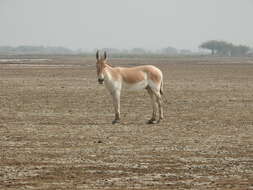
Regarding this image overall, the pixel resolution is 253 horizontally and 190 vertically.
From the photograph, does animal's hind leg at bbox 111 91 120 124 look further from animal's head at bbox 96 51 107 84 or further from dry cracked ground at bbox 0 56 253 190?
animal's head at bbox 96 51 107 84

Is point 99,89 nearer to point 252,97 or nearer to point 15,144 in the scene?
point 252,97

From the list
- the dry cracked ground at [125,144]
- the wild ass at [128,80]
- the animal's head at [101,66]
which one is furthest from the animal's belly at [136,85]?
the dry cracked ground at [125,144]

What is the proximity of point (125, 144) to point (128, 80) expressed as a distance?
17.5 feet

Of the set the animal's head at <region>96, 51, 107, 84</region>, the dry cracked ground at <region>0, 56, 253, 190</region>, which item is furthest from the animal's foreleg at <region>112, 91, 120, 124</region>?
the animal's head at <region>96, 51, 107, 84</region>

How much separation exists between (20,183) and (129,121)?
386 inches

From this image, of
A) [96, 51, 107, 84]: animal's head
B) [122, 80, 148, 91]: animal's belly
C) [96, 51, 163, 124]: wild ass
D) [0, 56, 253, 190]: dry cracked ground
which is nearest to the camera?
[0, 56, 253, 190]: dry cracked ground

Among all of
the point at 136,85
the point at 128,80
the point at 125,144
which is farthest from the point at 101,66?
the point at 125,144

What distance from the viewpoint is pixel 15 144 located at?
16188mm

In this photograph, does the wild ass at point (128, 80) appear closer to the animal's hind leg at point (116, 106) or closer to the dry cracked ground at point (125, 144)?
the animal's hind leg at point (116, 106)

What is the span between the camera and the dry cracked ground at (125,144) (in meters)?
12.0

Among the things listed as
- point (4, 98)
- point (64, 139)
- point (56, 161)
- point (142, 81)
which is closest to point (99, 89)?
point (4, 98)

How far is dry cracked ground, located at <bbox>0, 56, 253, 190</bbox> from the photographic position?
12047mm

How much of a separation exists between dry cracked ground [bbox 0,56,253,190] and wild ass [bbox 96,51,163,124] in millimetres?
694

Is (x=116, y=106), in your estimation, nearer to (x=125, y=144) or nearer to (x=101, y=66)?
(x=101, y=66)
